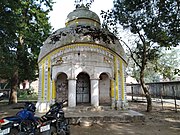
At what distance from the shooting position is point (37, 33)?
18.4 metres

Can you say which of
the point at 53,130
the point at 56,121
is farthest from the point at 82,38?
the point at 53,130

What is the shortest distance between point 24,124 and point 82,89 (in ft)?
24.3

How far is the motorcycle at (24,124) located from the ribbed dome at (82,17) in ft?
27.0

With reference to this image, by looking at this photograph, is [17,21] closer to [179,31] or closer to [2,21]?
[2,21]

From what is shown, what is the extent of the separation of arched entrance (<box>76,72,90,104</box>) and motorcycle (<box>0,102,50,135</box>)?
6920 millimetres

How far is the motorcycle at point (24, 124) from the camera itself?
14.4 feet

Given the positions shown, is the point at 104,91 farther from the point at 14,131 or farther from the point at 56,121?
→ the point at 14,131

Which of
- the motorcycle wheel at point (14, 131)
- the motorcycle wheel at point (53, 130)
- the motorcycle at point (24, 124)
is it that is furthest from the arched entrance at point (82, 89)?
Result: the motorcycle wheel at point (14, 131)

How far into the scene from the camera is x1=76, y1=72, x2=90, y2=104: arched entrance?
1199 cm

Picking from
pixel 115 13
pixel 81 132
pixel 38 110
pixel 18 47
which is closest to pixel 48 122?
pixel 81 132

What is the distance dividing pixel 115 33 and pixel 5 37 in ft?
27.2

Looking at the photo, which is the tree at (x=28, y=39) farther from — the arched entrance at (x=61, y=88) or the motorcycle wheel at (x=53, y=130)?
the motorcycle wheel at (x=53, y=130)

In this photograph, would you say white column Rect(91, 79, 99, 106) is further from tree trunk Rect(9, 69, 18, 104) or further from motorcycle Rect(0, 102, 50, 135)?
tree trunk Rect(9, 69, 18, 104)

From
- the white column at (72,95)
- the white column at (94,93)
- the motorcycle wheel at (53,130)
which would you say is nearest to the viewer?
the motorcycle wheel at (53,130)
